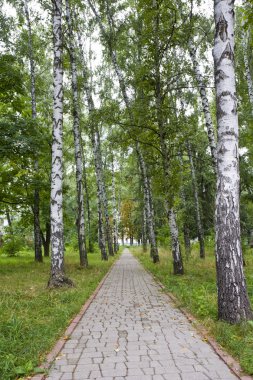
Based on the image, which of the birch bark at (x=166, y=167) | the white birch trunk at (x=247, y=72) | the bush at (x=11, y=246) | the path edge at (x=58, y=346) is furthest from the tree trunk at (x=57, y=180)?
the bush at (x=11, y=246)

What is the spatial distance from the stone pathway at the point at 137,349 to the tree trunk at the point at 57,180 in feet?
8.20

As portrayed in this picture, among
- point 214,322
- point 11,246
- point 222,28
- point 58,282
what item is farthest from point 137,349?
point 11,246

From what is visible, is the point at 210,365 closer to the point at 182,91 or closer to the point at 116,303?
the point at 116,303

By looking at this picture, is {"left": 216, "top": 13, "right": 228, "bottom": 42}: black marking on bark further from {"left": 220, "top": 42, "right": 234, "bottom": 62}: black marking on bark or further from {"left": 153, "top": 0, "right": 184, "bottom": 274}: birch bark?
{"left": 153, "top": 0, "right": 184, "bottom": 274}: birch bark

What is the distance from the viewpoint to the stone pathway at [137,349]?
4.13m

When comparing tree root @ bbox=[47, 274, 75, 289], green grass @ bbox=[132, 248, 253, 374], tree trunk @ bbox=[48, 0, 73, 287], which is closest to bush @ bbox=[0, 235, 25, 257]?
tree trunk @ bbox=[48, 0, 73, 287]

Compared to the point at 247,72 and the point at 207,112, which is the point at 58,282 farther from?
the point at 247,72

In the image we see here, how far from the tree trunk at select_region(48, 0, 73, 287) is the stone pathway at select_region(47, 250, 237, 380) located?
250 centimetres

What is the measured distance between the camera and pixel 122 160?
3359 centimetres

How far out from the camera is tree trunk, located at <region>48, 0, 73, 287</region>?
10211mm

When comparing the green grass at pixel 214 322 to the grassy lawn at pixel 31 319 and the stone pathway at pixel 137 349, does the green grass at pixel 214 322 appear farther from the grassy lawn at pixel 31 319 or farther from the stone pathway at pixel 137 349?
the grassy lawn at pixel 31 319

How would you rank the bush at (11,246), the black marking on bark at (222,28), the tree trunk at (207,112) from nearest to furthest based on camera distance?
1. the black marking on bark at (222,28)
2. the tree trunk at (207,112)
3. the bush at (11,246)

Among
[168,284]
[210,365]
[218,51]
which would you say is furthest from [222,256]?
[168,284]

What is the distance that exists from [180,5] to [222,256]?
1213 centimetres
